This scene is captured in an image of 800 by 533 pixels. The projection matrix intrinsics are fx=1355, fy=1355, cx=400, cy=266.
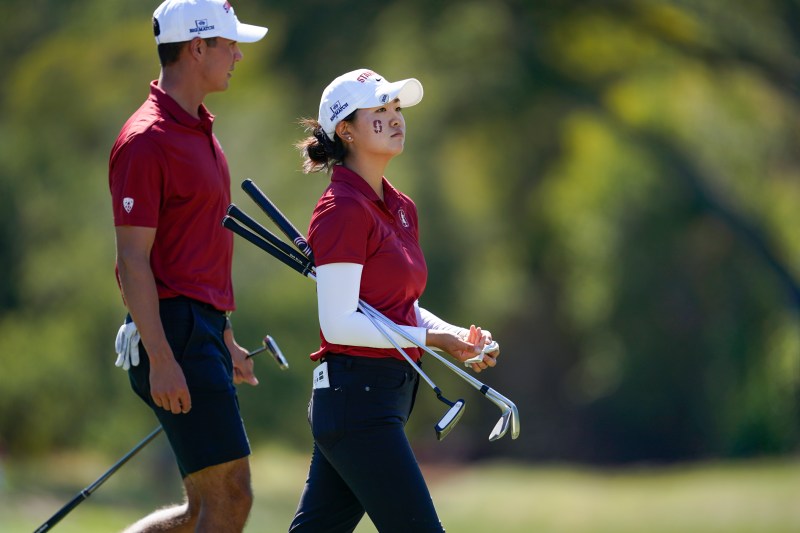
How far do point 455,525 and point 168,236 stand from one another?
10.4 m

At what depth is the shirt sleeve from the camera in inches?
Answer: 191

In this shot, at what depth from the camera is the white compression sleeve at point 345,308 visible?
443 centimetres

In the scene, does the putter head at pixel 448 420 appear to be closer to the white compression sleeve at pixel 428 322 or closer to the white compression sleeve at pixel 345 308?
the white compression sleeve at pixel 345 308

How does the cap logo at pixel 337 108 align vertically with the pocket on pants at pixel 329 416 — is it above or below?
above

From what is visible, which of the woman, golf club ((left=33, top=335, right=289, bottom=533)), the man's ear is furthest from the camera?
golf club ((left=33, top=335, right=289, bottom=533))

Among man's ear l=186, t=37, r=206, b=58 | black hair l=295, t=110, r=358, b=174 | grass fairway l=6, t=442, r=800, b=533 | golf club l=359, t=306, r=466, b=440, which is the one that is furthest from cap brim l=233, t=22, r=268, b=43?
grass fairway l=6, t=442, r=800, b=533

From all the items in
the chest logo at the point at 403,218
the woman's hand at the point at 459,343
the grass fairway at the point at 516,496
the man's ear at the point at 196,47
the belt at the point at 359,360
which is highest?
the man's ear at the point at 196,47

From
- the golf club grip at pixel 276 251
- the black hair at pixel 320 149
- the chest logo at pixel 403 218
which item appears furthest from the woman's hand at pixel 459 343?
Answer: the black hair at pixel 320 149

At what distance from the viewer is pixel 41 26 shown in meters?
18.2

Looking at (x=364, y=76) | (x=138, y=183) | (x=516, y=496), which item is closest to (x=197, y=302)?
(x=138, y=183)

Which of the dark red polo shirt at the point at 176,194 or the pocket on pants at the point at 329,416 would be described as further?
the dark red polo shirt at the point at 176,194

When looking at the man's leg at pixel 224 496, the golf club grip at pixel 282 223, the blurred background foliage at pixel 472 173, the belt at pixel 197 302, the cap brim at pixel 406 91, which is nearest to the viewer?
the cap brim at pixel 406 91

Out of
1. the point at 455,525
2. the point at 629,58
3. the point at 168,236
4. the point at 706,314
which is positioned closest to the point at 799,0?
the point at 629,58

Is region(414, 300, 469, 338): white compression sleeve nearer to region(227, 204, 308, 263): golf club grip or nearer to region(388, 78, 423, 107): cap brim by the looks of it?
region(227, 204, 308, 263): golf club grip
